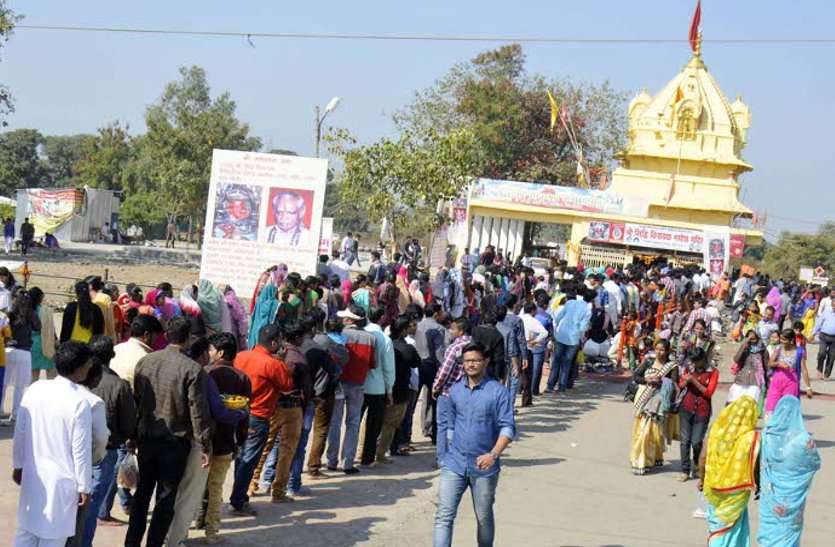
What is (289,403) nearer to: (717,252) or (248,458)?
(248,458)

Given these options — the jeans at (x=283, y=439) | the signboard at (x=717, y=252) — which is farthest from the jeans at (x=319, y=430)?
the signboard at (x=717, y=252)

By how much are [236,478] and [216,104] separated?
55049 mm

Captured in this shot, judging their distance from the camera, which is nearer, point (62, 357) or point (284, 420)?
point (62, 357)

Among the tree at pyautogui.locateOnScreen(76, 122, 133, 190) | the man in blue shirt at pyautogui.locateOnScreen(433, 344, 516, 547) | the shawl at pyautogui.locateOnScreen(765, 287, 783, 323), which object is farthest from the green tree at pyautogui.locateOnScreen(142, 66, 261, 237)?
the man in blue shirt at pyautogui.locateOnScreen(433, 344, 516, 547)

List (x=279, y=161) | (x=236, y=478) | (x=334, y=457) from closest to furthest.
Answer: (x=236, y=478), (x=334, y=457), (x=279, y=161)

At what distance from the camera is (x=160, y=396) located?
7.44m

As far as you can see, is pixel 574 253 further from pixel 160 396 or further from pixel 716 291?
pixel 160 396

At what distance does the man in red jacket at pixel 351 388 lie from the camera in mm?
10914

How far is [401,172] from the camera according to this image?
97.8 ft

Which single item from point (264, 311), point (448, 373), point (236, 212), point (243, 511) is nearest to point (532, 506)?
point (448, 373)

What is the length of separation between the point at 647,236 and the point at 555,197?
4133mm

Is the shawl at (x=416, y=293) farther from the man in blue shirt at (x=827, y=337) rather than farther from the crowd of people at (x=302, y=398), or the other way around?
the man in blue shirt at (x=827, y=337)

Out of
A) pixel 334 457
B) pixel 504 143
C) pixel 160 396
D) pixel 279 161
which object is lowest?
pixel 334 457

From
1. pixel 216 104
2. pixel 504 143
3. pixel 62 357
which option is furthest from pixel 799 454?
pixel 216 104
